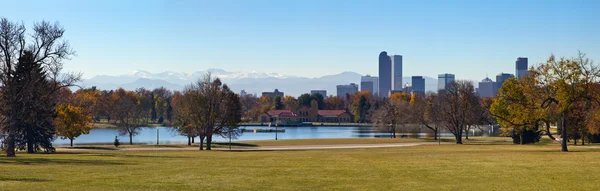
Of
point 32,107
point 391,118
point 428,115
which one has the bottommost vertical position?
point 391,118

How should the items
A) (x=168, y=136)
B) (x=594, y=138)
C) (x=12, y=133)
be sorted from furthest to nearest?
(x=168, y=136) < (x=594, y=138) < (x=12, y=133)

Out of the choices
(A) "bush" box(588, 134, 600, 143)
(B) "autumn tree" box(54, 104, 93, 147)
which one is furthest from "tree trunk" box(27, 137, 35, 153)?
(A) "bush" box(588, 134, 600, 143)

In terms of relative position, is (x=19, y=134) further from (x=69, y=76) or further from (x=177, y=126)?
(x=177, y=126)

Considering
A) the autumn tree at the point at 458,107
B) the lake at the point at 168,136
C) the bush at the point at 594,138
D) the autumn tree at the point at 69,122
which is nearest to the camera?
the bush at the point at 594,138

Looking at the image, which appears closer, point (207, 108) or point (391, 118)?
point (207, 108)

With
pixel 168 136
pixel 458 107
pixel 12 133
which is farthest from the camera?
pixel 168 136

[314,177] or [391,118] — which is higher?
[391,118]

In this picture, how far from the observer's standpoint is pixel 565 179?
24641mm

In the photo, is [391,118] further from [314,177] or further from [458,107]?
[314,177]

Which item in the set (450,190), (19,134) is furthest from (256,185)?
(19,134)

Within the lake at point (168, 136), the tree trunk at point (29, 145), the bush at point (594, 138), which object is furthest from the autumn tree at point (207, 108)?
the bush at point (594, 138)

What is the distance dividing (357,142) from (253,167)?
5062 cm

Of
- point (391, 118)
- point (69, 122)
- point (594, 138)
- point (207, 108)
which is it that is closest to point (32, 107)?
point (207, 108)

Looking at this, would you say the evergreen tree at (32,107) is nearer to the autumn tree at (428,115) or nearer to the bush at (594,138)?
the autumn tree at (428,115)
